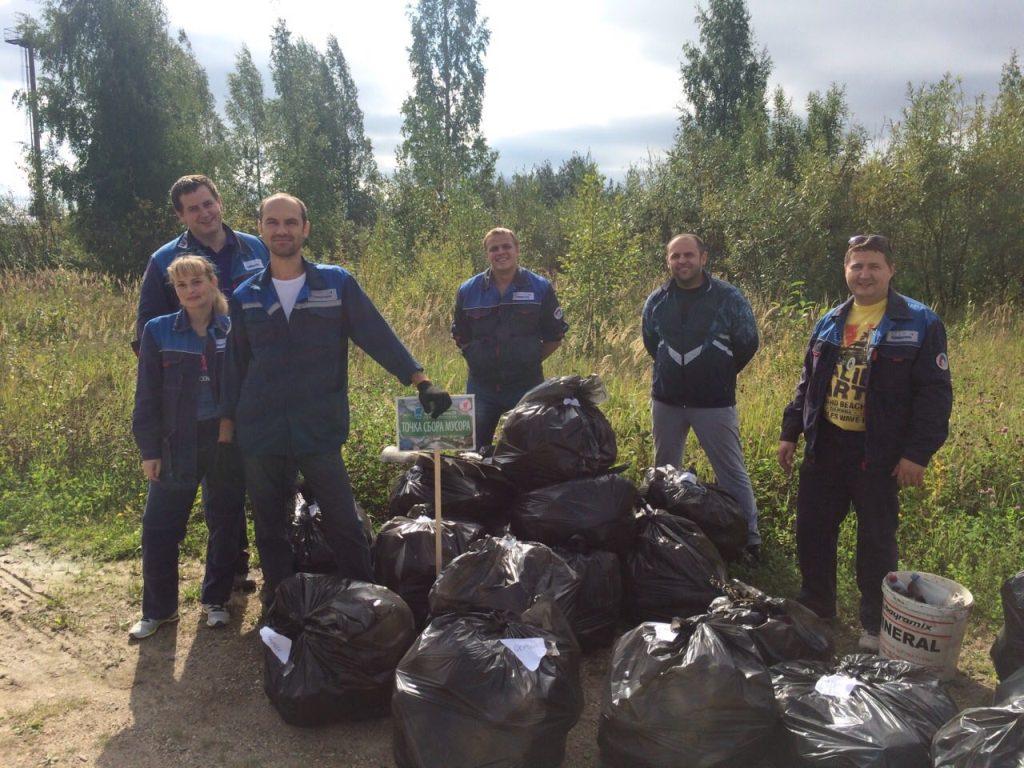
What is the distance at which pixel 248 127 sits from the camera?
89.4 feet

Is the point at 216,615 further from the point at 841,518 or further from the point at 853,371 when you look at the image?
the point at 853,371

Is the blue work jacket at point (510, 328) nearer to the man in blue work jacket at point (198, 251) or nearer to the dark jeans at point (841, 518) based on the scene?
the man in blue work jacket at point (198, 251)

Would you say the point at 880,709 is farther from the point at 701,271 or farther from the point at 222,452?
the point at 222,452

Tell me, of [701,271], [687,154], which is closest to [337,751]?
[701,271]

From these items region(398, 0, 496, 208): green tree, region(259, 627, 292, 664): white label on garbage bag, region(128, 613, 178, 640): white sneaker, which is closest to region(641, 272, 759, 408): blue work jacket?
region(259, 627, 292, 664): white label on garbage bag

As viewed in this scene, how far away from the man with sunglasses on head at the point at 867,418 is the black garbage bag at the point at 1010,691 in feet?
2.97

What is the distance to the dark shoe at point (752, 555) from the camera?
3.90m

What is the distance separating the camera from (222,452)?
3363mm

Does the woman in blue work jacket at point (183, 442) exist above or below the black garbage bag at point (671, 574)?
above

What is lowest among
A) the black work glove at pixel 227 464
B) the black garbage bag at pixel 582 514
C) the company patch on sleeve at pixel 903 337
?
the black garbage bag at pixel 582 514

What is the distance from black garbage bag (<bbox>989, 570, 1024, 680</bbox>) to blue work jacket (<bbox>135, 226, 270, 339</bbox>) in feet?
11.6

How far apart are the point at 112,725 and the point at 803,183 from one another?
11.2 meters

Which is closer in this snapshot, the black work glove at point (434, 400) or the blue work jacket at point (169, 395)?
the black work glove at point (434, 400)

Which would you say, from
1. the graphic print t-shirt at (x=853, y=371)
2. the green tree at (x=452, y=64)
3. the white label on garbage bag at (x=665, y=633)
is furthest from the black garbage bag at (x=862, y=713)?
the green tree at (x=452, y=64)
